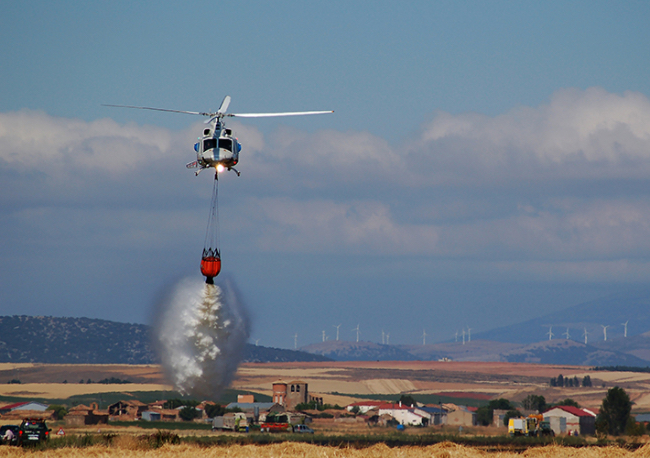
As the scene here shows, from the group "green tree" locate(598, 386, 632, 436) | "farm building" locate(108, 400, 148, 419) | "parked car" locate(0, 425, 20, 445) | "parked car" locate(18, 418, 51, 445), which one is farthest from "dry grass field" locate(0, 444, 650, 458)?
"farm building" locate(108, 400, 148, 419)

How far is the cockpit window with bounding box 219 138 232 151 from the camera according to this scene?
7838 centimetres

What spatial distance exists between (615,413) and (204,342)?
319 feet

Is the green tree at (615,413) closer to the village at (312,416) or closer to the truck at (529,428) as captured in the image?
the village at (312,416)

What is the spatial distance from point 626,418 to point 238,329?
95394 mm

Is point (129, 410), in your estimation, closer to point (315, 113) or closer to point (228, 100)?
point (228, 100)

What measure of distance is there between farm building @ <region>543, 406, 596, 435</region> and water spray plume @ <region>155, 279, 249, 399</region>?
8271 centimetres

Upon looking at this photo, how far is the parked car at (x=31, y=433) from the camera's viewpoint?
78500 mm

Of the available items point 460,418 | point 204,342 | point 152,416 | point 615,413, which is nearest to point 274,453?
point 204,342

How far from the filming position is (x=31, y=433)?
7912 cm

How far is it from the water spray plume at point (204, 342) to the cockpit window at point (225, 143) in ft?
137

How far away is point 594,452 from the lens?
7888 centimetres

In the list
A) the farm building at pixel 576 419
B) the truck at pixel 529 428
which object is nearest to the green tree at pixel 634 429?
the farm building at pixel 576 419

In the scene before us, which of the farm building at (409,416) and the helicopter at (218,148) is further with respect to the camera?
the farm building at (409,416)

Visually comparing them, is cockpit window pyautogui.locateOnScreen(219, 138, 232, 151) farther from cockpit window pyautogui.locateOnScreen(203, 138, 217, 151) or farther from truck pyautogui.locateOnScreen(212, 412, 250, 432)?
truck pyautogui.locateOnScreen(212, 412, 250, 432)
